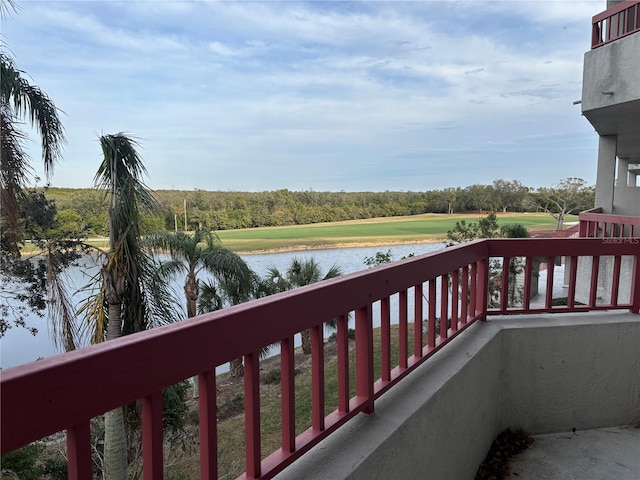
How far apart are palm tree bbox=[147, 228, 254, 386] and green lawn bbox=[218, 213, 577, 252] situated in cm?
273

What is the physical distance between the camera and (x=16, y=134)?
7.73 meters

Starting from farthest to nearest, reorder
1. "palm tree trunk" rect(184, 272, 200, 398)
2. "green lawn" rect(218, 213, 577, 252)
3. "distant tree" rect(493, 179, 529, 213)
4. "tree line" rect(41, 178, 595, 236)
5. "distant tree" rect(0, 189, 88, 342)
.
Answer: "distant tree" rect(493, 179, 529, 213)
"green lawn" rect(218, 213, 577, 252)
"palm tree trunk" rect(184, 272, 200, 398)
"tree line" rect(41, 178, 595, 236)
"distant tree" rect(0, 189, 88, 342)

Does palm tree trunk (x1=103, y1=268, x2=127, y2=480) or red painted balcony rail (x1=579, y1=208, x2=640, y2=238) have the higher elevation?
red painted balcony rail (x1=579, y1=208, x2=640, y2=238)

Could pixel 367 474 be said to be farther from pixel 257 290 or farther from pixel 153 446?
pixel 257 290

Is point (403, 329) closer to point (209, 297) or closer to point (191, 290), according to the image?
point (191, 290)

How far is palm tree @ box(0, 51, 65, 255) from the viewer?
7.07m

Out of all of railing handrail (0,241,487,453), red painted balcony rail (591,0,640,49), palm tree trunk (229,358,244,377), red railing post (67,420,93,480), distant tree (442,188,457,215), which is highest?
red painted balcony rail (591,0,640,49)

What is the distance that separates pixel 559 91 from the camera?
21547 mm

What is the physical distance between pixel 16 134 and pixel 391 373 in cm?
858

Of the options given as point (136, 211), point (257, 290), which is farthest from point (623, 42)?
point (257, 290)

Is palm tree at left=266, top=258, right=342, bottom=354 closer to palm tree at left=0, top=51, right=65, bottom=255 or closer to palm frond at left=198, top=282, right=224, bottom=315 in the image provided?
palm frond at left=198, top=282, right=224, bottom=315

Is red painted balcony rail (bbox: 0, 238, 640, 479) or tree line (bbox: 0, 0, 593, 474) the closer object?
red painted balcony rail (bbox: 0, 238, 640, 479)

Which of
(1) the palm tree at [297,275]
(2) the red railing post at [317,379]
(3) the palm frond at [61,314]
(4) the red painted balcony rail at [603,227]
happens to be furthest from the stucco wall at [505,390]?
(1) the palm tree at [297,275]

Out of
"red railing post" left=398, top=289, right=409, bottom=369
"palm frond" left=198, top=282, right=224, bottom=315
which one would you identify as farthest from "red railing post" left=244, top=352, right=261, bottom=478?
"palm frond" left=198, top=282, right=224, bottom=315
